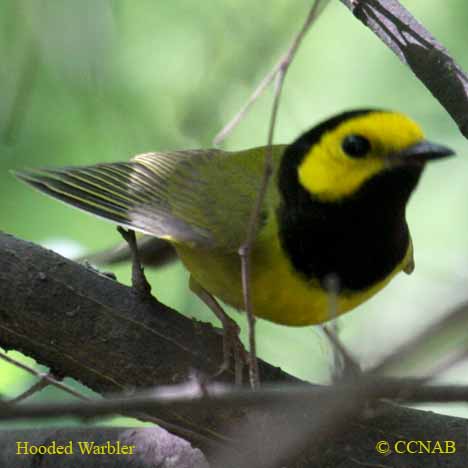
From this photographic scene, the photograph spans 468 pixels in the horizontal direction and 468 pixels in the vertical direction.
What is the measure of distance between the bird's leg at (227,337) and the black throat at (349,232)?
300 mm

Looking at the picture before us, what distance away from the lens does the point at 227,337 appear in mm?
2594

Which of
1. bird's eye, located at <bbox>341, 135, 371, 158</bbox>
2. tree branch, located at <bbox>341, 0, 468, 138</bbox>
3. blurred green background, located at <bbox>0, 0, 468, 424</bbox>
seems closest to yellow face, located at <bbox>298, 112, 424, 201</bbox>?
bird's eye, located at <bbox>341, 135, 371, 158</bbox>

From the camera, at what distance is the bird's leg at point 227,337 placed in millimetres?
2387

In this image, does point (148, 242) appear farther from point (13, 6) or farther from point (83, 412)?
point (83, 412)

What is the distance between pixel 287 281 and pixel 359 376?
1557 mm

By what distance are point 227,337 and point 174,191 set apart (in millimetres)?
762

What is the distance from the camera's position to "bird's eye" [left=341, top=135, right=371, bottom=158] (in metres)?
2.52

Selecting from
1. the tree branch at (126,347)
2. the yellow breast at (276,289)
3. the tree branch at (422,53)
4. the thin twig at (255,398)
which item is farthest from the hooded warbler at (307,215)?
the thin twig at (255,398)

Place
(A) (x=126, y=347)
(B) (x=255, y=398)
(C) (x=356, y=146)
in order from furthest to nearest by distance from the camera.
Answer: (C) (x=356, y=146), (A) (x=126, y=347), (B) (x=255, y=398)

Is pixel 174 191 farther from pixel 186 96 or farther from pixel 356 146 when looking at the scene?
pixel 356 146

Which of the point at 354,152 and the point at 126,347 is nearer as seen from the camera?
the point at 126,347

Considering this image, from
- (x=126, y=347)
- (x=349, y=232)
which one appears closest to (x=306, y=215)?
(x=349, y=232)

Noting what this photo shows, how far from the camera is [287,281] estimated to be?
8.48 feet

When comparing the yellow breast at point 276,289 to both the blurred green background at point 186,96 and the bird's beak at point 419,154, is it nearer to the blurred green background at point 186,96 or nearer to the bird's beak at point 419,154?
the blurred green background at point 186,96
